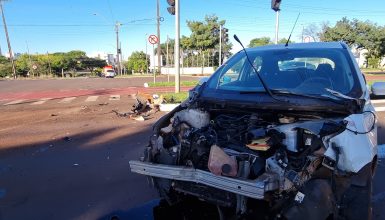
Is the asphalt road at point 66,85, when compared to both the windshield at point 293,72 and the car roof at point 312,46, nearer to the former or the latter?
the car roof at point 312,46

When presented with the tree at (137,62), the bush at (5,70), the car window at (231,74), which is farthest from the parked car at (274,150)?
the tree at (137,62)

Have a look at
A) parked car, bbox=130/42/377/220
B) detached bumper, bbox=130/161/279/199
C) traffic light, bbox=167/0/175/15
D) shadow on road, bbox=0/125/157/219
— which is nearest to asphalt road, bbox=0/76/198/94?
traffic light, bbox=167/0/175/15

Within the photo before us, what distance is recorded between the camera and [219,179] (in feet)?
8.77

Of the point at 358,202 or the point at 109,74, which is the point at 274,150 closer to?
the point at 358,202

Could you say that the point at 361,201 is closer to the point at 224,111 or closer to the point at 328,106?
the point at 328,106

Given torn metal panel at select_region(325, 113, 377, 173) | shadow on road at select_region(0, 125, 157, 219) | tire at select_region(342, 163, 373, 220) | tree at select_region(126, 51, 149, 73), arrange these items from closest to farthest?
torn metal panel at select_region(325, 113, 377, 173) < tire at select_region(342, 163, 373, 220) < shadow on road at select_region(0, 125, 157, 219) < tree at select_region(126, 51, 149, 73)

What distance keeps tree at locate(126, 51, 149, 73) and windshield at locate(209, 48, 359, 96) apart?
2730 inches

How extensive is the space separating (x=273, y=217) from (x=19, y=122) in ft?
29.9

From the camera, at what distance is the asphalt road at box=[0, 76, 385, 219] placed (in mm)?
4254

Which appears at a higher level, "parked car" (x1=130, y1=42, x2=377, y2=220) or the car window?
the car window

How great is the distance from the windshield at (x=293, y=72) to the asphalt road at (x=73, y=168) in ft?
5.01

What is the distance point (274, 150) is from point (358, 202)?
941mm

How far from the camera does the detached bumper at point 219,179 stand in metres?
2.50

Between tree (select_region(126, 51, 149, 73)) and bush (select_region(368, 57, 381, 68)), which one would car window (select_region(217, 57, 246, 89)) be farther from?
tree (select_region(126, 51, 149, 73))
